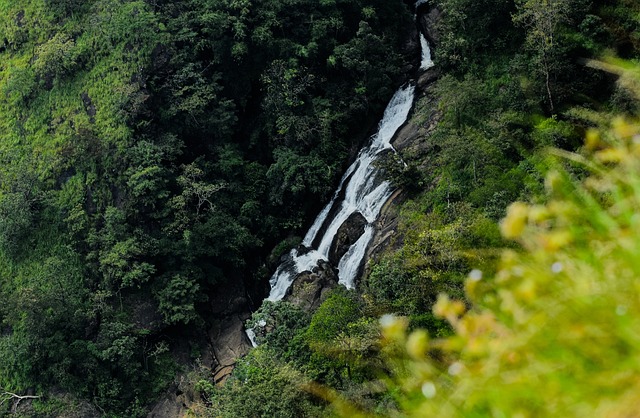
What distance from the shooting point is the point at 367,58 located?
18.4 meters

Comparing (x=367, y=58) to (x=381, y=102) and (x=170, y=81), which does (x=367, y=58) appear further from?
(x=170, y=81)

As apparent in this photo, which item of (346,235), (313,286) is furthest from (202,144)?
(313,286)

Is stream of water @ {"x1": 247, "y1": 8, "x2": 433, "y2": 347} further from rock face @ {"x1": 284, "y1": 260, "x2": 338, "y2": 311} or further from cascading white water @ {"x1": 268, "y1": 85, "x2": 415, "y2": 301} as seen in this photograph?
rock face @ {"x1": 284, "y1": 260, "x2": 338, "y2": 311}

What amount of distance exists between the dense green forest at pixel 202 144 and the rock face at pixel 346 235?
1605mm

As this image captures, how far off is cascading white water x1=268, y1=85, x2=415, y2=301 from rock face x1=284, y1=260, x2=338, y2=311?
31 centimetres

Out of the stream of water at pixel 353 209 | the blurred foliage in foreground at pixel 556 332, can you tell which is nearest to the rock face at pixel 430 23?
the stream of water at pixel 353 209

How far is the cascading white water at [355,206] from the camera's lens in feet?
52.7

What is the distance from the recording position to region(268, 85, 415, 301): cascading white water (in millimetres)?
16062

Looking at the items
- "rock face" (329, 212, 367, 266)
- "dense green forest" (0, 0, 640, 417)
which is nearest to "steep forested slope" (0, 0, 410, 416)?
"dense green forest" (0, 0, 640, 417)

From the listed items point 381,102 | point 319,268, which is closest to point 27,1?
point 381,102

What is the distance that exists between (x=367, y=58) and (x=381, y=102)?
1432 millimetres

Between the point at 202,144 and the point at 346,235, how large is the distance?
5.84 m

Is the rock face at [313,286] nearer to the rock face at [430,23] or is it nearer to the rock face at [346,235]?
the rock face at [346,235]

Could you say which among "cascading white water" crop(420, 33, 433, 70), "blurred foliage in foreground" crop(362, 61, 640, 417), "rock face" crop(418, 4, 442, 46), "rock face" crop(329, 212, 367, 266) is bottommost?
"rock face" crop(329, 212, 367, 266)
